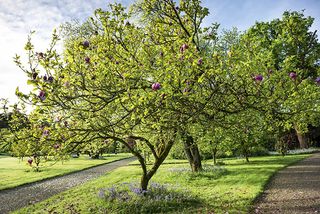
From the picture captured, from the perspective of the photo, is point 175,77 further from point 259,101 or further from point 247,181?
point 247,181

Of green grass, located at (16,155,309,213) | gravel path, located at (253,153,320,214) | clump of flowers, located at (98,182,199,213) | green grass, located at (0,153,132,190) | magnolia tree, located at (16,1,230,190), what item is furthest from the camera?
green grass, located at (0,153,132,190)

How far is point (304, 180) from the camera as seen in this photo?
1468 cm

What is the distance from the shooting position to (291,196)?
1135 centimetres

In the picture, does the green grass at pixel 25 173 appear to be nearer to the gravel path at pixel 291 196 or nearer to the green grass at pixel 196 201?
the green grass at pixel 196 201

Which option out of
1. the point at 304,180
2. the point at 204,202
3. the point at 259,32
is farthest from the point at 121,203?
the point at 259,32

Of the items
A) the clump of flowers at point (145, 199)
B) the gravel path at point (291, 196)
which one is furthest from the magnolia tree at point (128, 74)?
the gravel path at point (291, 196)

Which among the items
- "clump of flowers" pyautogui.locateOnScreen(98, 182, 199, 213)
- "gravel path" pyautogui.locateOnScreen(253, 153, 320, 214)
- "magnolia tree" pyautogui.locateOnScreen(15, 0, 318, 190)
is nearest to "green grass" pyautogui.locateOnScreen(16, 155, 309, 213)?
"clump of flowers" pyautogui.locateOnScreen(98, 182, 199, 213)

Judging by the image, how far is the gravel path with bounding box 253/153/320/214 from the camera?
31.4ft

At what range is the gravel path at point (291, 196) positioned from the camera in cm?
957

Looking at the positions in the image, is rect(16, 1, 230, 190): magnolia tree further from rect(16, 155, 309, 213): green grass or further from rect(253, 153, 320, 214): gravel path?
rect(253, 153, 320, 214): gravel path

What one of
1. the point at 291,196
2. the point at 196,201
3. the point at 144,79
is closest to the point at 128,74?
the point at 144,79

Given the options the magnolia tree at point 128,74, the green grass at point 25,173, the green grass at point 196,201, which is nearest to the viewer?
the magnolia tree at point 128,74

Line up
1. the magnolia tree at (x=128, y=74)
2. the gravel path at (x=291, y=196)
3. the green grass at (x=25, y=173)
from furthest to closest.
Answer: the green grass at (x=25, y=173), the gravel path at (x=291, y=196), the magnolia tree at (x=128, y=74)

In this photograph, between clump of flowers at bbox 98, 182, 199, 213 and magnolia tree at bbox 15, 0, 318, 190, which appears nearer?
magnolia tree at bbox 15, 0, 318, 190
